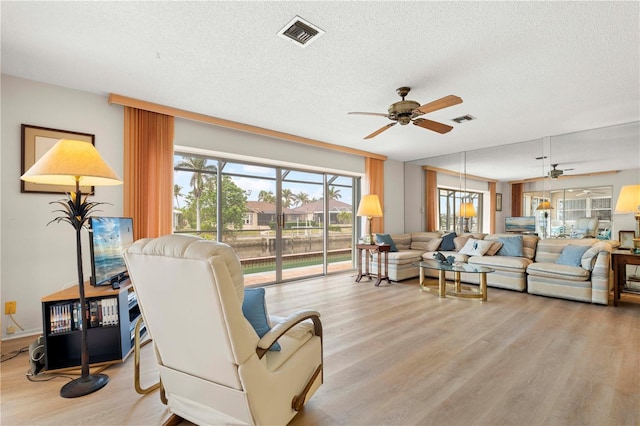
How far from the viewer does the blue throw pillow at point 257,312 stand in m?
1.58

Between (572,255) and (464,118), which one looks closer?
(464,118)

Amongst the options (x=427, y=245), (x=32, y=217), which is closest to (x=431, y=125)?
(x=427, y=245)

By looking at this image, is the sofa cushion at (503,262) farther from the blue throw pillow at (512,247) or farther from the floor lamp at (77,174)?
the floor lamp at (77,174)

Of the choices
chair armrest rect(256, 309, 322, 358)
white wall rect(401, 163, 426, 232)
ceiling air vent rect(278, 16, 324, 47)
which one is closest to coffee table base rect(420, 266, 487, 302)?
white wall rect(401, 163, 426, 232)

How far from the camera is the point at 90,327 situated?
7.75 feet

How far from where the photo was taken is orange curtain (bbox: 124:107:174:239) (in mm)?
3498

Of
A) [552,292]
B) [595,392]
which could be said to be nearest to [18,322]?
[595,392]

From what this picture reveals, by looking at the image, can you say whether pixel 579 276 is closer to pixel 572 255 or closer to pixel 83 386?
pixel 572 255

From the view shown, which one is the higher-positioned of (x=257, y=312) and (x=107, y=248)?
(x=107, y=248)

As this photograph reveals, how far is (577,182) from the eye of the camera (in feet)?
16.2

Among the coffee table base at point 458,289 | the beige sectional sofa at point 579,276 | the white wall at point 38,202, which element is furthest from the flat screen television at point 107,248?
the beige sectional sofa at point 579,276

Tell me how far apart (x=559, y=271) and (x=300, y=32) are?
4566mm

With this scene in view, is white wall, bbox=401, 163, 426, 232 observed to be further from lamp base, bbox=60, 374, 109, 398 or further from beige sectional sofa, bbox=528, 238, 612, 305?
lamp base, bbox=60, 374, 109, 398

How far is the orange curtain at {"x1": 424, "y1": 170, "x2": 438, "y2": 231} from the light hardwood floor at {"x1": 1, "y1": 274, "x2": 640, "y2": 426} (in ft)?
10.9
